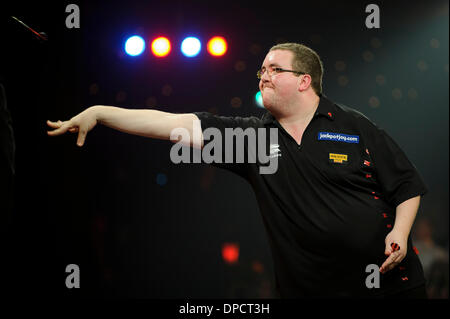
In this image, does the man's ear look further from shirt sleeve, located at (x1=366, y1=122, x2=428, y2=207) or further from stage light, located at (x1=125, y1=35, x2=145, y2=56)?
stage light, located at (x1=125, y1=35, x2=145, y2=56)

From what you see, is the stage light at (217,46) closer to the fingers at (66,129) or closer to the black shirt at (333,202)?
the black shirt at (333,202)

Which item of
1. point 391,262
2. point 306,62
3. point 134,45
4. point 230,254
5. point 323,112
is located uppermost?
point 134,45

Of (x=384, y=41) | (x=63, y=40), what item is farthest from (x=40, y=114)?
(x=384, y=41)

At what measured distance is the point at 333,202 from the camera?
2256 millimetres

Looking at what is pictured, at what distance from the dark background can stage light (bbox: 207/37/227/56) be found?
0.06 meters

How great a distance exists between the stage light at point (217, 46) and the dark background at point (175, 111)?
0.06 m

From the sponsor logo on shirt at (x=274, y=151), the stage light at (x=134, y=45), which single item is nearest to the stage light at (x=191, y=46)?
the stage light at (x=134, y=45)

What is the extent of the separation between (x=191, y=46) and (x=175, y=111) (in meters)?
0.64

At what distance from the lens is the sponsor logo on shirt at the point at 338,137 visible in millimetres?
2358

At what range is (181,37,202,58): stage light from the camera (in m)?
3.97

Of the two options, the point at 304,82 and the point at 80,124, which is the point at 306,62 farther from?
the point at 80,124

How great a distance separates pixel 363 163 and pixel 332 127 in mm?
267

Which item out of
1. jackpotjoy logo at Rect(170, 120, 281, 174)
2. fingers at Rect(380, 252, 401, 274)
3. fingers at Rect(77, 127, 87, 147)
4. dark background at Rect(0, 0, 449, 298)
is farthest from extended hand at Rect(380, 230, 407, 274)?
dark background at Rect(0, 0, 449, 298)

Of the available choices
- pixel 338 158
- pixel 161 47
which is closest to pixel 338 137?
pixel 338 158
